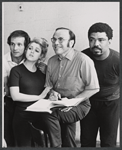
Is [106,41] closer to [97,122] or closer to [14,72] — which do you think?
[97,122]

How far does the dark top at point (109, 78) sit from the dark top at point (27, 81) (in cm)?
61

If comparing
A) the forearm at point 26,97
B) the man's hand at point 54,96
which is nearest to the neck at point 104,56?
the man's hand at point 54,96

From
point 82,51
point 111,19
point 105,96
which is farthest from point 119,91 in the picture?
point 111,19

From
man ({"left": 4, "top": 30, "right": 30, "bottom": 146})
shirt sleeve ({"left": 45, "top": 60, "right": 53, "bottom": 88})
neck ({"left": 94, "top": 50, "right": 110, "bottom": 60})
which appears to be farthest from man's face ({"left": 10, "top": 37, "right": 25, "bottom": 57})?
neck ({"left": 94, "top": 50, "right": 110, "bottom": 60})

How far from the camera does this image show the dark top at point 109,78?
2516mm

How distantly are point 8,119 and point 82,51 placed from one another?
1.11 meters

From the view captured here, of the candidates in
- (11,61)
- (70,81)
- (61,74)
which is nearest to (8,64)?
(11,61)

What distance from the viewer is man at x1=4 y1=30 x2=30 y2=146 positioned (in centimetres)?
261

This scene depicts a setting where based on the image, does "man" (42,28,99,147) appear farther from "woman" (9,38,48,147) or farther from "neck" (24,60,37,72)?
"neck" (24,60,37,72)

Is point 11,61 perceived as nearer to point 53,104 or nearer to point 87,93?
point 53,104

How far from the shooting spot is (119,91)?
252cm

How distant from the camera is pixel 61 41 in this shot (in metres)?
2.57

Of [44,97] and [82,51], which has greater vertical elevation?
[82,51]

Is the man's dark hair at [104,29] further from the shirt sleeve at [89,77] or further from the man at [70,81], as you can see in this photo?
the shirt sleeve at [89,77]
